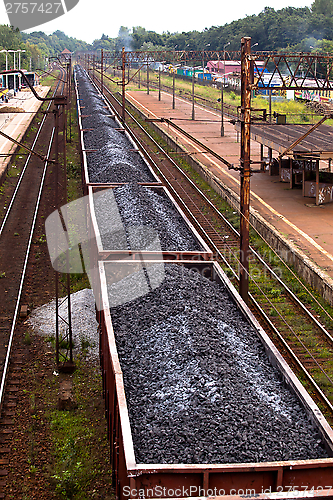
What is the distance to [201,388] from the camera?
303 inches

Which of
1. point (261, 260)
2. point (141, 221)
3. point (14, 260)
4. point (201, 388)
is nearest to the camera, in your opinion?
point (201, 388)

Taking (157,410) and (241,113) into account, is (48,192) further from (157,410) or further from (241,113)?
(157,410)

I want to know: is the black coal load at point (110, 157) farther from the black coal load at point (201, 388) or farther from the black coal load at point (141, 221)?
the black coal load at point (201, 388)

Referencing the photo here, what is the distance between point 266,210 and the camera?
21.2 m

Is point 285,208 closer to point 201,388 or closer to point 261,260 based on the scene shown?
point 261,260

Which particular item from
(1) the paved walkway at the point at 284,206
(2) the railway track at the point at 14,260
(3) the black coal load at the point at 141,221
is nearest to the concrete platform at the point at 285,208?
(1) the paved walkway at the point at 284,206

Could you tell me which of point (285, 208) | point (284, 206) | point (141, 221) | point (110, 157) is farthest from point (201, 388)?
point (110, 157)

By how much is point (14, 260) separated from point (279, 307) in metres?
9.33

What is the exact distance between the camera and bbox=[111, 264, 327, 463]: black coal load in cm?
691

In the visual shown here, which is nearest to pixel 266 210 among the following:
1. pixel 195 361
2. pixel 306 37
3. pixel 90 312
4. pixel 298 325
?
pixel 298 325

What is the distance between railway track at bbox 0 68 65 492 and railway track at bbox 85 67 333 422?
19.2 ft

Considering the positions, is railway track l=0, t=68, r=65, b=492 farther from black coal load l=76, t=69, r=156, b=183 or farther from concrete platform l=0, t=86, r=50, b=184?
black coal load l=76, t=69, r=156, b=183

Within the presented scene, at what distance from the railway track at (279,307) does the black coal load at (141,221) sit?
200cm

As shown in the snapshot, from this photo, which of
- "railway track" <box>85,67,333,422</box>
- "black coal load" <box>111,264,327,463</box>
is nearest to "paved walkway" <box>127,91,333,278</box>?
"railway track" <box>85,67,333,422</box>
